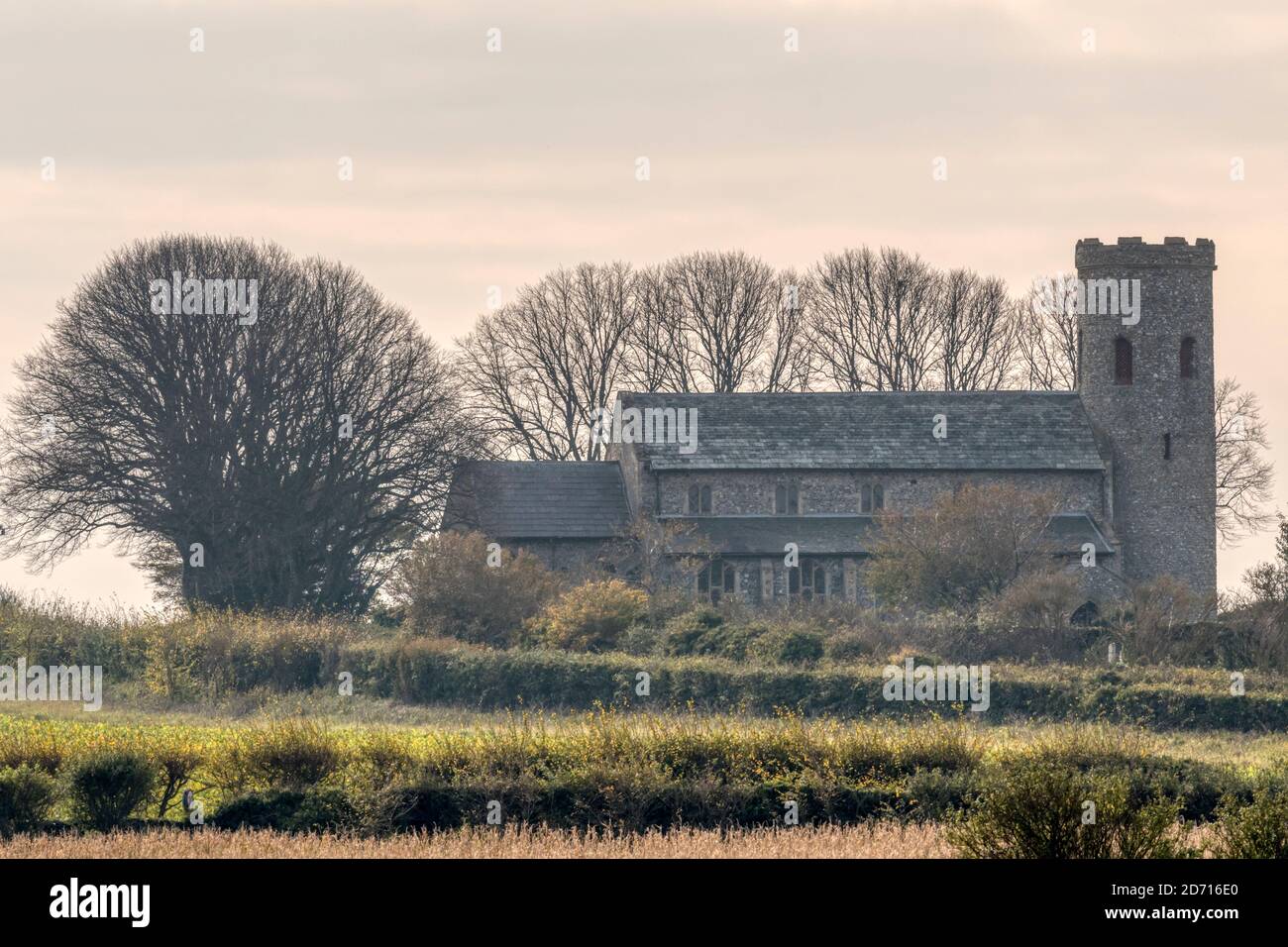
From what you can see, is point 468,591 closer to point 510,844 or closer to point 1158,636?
point 1158,636

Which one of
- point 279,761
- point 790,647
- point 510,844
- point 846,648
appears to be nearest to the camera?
point 510,844

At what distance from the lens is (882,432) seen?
62.9 metres

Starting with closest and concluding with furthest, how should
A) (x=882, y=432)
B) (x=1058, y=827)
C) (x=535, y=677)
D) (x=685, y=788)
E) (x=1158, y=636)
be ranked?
(x=1058, y=827) < (x=685, y=788) < (x=535, y=677) < (x=1158, y=636) < (x=882, y=432)

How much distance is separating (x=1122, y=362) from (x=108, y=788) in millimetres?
48133

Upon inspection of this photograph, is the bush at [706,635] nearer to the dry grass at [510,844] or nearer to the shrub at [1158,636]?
the shrub at [1158,636]

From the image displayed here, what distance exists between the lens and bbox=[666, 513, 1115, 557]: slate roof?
193 ft

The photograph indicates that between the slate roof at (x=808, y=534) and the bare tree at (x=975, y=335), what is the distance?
1491 centimetres

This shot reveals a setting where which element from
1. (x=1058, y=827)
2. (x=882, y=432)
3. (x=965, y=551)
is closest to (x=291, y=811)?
(x=1058, y=827)

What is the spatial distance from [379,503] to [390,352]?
4.75 metres

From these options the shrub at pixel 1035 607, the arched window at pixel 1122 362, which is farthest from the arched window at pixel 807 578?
the shrub at pixel 1035 607

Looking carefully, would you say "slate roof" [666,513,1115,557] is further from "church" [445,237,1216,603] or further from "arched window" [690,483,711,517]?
"arched window" [690,483,711,517]

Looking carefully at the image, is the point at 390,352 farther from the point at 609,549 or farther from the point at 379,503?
the point at 609,549

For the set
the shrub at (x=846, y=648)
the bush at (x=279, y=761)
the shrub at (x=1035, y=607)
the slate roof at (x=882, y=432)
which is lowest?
the bush at (x=279, y=761)

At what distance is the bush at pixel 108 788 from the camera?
21.1m
